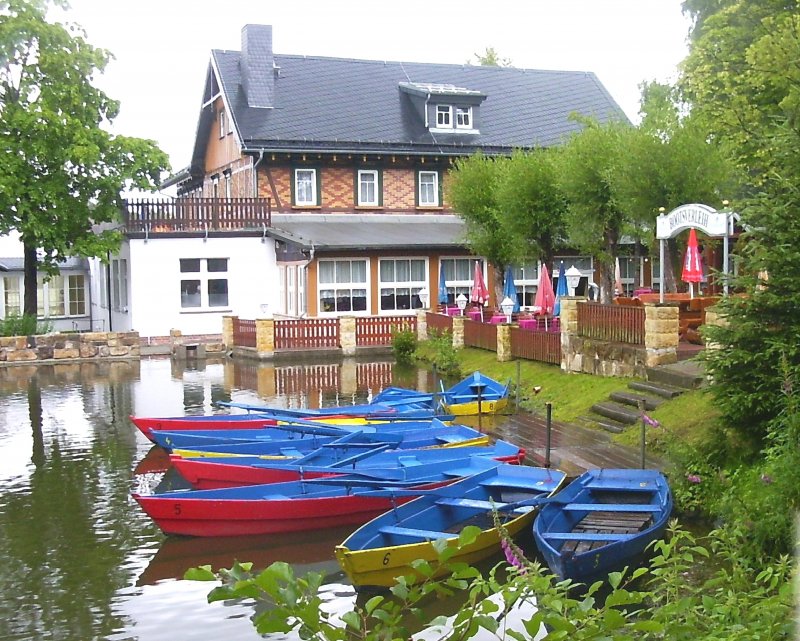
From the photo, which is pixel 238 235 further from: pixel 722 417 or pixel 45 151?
pixel 722 417

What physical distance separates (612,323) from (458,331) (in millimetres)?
9014

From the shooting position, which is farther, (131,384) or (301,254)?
(301,254)

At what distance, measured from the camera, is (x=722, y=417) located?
12.0m

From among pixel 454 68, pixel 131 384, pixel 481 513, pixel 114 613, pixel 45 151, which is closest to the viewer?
pixel 114 613

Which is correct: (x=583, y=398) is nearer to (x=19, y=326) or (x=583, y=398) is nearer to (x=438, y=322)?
(x=438, y=322)

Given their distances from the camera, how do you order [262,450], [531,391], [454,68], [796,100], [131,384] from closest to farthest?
1. [796,100]
2. [262,450]
3. [531,391]
4. [131,384]
5. [454,68]

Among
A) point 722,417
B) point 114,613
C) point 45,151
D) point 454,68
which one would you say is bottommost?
point 114,613

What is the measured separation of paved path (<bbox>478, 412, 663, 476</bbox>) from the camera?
14.0 m

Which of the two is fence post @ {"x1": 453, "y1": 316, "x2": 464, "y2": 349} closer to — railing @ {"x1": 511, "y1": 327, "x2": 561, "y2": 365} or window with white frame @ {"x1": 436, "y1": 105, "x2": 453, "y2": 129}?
railing @ {"x1": 511, "y1": 327, "x2": 561, "y2": 365}

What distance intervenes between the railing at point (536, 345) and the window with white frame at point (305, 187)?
560 inches

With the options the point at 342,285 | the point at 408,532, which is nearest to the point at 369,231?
the point at 342,285

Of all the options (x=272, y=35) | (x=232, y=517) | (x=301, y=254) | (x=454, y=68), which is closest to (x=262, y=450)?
(x=232, y=517)

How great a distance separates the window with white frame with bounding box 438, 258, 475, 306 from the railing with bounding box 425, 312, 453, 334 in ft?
13.1

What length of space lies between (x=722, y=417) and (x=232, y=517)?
19.4 ft
